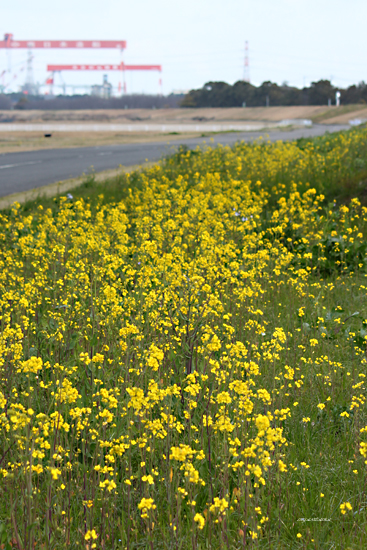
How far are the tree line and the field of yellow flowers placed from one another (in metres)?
91.0

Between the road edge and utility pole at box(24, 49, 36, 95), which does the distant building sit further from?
the road edge

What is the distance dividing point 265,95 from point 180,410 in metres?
95.5

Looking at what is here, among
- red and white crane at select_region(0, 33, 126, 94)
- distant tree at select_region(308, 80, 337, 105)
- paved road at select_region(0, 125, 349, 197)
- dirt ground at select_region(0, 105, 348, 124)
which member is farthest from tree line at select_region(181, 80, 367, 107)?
paved road at select_region(0, 125, 349, 197)

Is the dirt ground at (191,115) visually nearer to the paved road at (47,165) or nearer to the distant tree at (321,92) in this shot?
the distant tree at (321,92)

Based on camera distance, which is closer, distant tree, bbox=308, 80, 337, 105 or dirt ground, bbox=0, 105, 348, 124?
dirt ground, bbox=0, 105, 348, 124

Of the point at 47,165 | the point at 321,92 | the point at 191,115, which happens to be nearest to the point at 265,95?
the point at 321,92

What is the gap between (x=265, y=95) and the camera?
92000 millimetres

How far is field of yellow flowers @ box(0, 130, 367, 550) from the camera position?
7.24 ft

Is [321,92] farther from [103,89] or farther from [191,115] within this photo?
[103,89]

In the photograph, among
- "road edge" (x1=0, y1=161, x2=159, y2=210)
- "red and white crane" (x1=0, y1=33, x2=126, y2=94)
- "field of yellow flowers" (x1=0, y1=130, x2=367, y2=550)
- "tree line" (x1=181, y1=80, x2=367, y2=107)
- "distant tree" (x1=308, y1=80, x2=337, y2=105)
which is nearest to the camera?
"field of yellow flowers" (x1=0, y1=130, x2=367, y2=550)

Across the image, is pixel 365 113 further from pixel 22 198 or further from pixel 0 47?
pixel 0 47

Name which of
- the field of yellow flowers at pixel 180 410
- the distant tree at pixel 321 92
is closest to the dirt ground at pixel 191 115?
the distant tree at pixel 321 92

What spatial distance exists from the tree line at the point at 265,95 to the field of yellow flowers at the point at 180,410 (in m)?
91.0

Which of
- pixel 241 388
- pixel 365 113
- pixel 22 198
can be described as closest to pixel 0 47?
pixel 365 113
